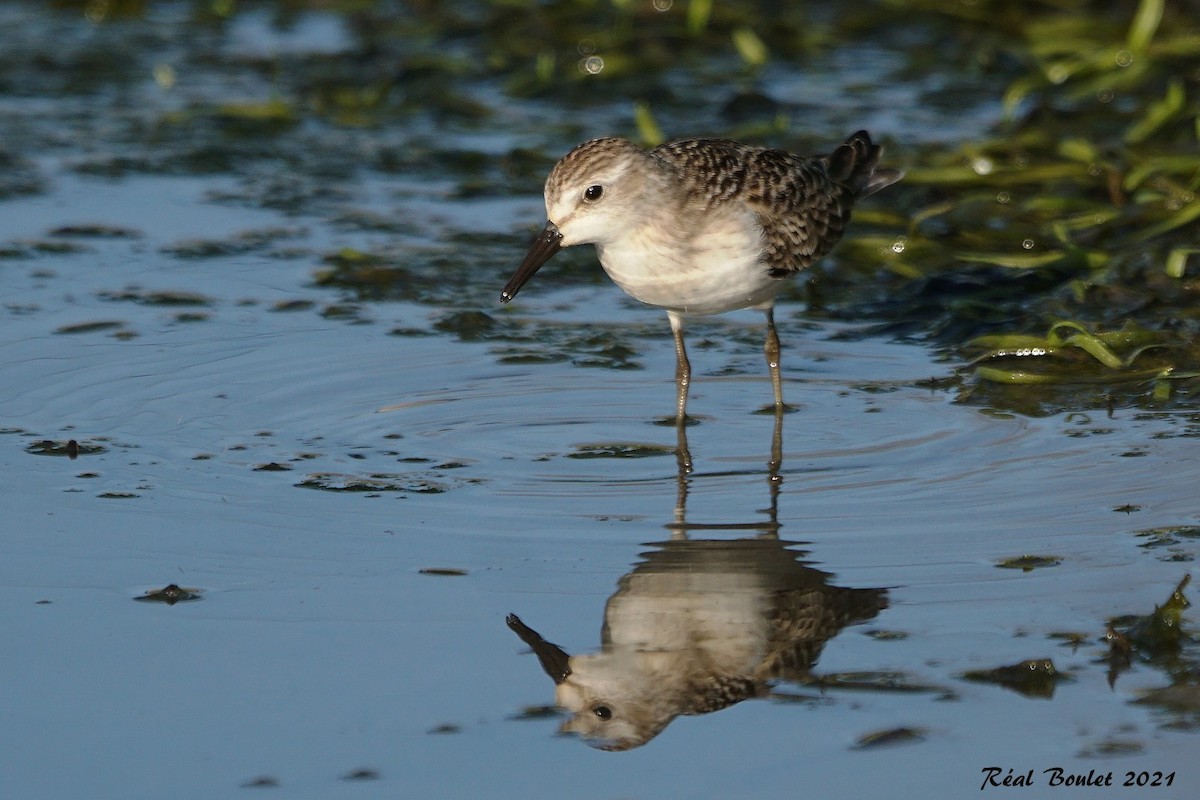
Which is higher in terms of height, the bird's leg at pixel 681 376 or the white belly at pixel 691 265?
the white belly at pixel 691 265

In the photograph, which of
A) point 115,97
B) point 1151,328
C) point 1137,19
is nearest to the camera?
point 1151,328

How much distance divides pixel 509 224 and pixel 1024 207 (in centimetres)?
266

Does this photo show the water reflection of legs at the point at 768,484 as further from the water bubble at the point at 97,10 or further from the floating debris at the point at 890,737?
the water bubble at the point at 97,10

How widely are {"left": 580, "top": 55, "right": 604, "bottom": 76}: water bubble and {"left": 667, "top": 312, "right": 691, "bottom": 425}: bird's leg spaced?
447cm

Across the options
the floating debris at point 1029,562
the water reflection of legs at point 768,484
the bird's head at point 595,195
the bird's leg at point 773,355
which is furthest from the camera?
the bird's leg at point 773,355

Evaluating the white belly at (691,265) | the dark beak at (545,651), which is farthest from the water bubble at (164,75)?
the dark beak at (545,651)

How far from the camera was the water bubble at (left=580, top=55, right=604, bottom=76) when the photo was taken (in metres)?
11.2

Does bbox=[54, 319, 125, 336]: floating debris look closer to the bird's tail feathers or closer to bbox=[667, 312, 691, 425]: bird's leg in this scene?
bbox=[667, 312, 691, 425]: bird's leg

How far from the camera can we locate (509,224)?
30.8ft

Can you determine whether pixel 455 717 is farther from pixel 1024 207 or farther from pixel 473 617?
pixel 1024 207

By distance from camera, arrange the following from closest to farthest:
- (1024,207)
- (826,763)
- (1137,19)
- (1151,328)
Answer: (826,763) < (1151,328) < (1024,207) < (1137,19)

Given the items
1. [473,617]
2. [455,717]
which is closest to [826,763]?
[455,717]

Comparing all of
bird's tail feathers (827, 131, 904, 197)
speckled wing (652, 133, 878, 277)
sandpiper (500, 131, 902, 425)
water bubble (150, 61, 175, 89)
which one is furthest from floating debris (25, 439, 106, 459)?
water bubble (150, 61, 175, 89)

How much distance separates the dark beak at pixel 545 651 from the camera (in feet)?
15.5
